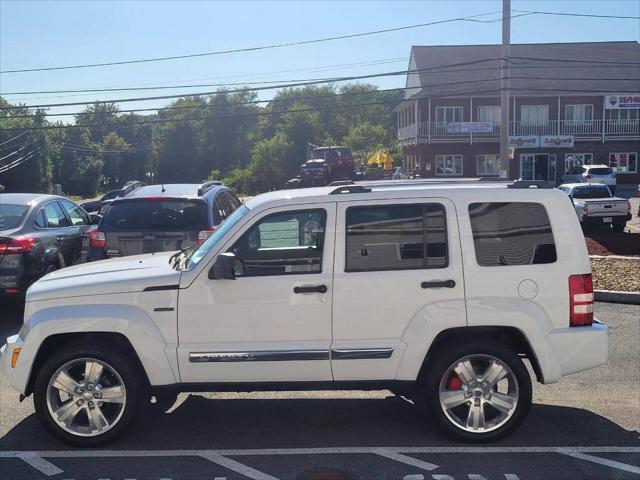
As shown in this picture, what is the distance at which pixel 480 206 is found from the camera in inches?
216

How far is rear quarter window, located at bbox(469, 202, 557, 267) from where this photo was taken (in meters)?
5.43

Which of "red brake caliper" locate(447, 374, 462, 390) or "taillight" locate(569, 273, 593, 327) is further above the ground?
"taillight" locate(569, 273, 593, 327)

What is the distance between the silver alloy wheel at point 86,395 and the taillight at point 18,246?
4513mm

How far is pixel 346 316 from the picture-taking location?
5.34 m

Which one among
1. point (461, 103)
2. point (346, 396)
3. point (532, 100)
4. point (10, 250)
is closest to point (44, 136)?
point (461, 103)

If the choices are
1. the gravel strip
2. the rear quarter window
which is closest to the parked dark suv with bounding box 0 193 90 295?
the rear quarter window

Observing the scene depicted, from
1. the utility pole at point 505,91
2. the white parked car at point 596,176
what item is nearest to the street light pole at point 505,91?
the utility pole at point 505,91

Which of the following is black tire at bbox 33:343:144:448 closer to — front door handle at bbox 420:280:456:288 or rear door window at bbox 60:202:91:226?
front door handle at bbox 420:280:456:288

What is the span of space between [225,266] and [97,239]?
15.6 feet

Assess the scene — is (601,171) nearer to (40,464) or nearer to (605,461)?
(605,461)

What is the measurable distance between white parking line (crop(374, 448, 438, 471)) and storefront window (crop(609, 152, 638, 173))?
5062 cm

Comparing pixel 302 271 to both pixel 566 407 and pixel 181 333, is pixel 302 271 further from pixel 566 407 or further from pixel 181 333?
pixel 566 407

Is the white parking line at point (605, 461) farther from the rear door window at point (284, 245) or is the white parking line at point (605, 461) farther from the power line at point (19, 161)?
the power line at point (19, 161)

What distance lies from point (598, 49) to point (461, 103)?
10489 mm
